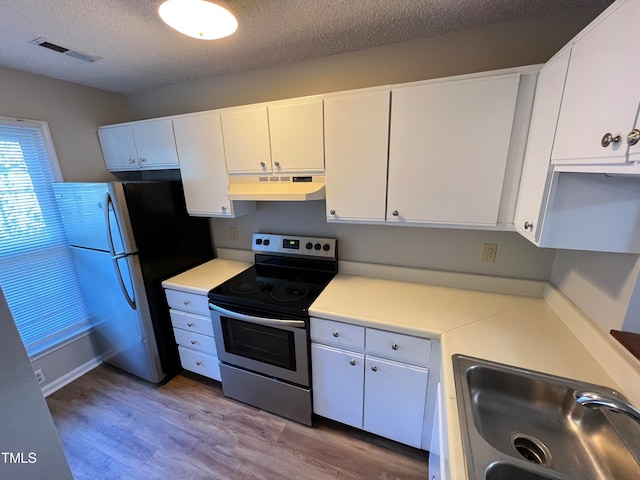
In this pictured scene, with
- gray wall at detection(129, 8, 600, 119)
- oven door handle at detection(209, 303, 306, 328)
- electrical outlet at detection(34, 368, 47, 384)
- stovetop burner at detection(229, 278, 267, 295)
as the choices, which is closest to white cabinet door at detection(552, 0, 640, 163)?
gray wall at detection(129, 8, 600, 119)

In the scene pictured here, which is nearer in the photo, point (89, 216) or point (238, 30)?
point (238, 30)

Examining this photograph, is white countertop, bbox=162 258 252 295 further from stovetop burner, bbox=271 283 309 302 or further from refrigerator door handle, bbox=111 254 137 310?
stovetop burner, bbox=271 283 309 302

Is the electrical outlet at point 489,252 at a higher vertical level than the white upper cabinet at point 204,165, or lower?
lower

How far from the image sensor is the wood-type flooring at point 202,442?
1547 millimetres

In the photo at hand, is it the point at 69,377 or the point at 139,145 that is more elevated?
the point at 139,145

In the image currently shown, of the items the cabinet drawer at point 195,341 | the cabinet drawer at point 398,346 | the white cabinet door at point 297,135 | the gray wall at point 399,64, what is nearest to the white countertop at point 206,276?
the cabinet drawer at point 195,341

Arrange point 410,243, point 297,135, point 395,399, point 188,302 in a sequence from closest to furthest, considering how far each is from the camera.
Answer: point 395,399 < point 297,135 < point 410,243 < point 188,302

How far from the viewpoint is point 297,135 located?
1.60 metres

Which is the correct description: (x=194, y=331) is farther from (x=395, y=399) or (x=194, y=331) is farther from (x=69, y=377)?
(x=395, y=399)

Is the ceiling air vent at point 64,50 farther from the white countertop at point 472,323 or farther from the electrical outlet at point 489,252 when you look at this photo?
the electrical outlet at point 489,252

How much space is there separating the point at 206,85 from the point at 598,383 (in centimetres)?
290

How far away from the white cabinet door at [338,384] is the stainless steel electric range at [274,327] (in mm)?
61

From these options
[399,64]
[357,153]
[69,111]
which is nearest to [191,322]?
[357,153]

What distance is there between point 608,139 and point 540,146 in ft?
1.41
